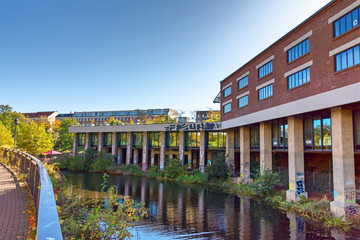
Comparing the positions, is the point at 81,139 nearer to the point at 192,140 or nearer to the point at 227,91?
the point at 192,140

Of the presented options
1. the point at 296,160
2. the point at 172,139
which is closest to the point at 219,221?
the point at 296,160

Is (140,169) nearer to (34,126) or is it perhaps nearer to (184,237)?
(34,126)

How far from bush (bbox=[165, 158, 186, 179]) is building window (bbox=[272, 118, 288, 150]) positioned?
48.5 feet

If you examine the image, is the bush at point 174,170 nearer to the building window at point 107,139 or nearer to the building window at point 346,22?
the building window at point 107,139

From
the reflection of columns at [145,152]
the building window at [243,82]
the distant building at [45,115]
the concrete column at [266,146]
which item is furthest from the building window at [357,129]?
the distant building at [45,115]

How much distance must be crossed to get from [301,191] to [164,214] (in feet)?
39.2

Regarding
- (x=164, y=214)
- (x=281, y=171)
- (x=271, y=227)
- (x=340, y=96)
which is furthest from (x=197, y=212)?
(x=281, y=171)

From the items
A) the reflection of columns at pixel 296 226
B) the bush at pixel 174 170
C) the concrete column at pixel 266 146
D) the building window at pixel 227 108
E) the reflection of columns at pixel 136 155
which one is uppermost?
the building window at pixel 227 108

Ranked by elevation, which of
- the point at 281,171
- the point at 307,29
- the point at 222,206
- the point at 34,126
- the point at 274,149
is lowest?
the point at 222,206

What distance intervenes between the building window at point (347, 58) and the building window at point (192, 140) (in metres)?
24.8

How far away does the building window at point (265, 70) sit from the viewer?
25.0 m

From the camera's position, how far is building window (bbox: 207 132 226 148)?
3755cm

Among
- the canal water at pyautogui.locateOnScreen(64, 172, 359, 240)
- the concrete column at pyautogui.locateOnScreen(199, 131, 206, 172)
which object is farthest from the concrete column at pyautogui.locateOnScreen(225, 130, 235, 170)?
the canal water at pyautogui.locateOnScreen(64, 172, 359, 240)

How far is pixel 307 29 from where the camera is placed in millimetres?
19656
